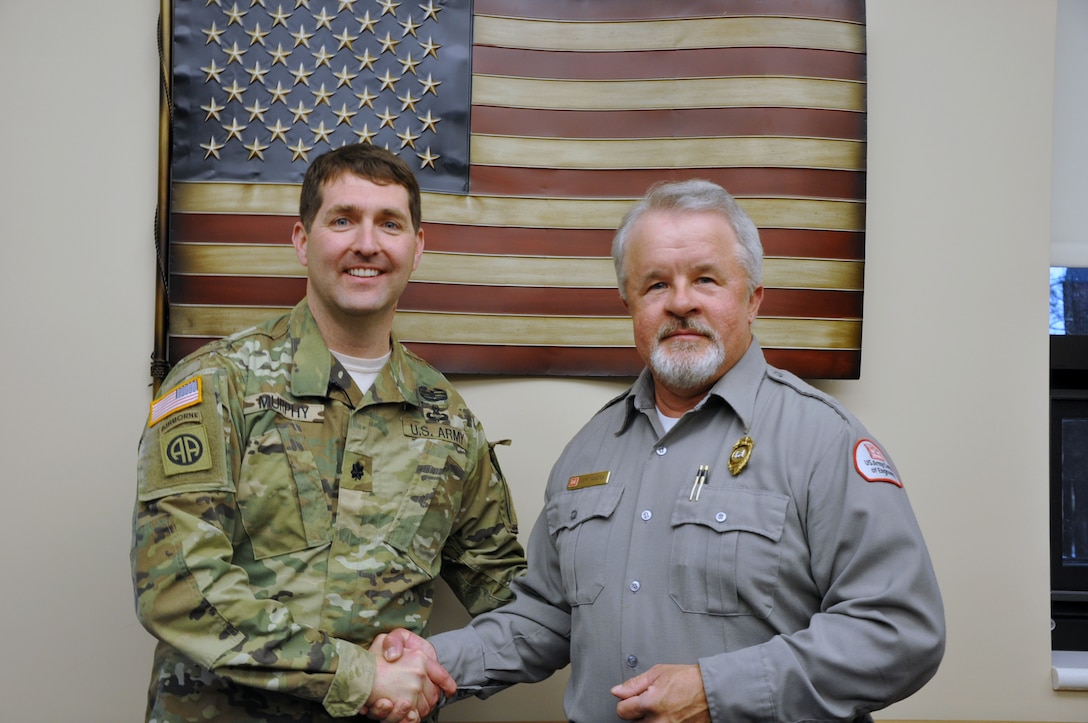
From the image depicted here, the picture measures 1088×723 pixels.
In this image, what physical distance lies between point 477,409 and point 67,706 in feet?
4.24

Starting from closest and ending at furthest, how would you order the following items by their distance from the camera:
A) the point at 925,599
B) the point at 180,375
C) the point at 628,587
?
the point at 925,599
the point at 628,587
the point at 180,375

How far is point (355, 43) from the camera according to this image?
248cm

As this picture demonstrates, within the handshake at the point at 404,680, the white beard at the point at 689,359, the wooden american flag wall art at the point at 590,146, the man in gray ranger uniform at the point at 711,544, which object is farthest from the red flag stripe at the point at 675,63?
the handshake at the point at 404,680

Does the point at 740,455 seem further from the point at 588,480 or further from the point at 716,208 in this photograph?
the point at 716,208

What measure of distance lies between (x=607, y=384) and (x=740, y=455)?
864mm

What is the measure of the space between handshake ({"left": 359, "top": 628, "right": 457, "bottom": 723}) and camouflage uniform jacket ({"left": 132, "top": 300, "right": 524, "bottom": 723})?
0.03m

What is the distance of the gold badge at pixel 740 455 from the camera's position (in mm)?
1725

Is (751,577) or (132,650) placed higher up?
(751,577)

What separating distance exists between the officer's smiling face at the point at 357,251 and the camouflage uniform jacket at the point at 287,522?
3.9 inches

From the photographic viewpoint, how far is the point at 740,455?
1.74m

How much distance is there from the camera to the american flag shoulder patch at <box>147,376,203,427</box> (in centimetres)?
190

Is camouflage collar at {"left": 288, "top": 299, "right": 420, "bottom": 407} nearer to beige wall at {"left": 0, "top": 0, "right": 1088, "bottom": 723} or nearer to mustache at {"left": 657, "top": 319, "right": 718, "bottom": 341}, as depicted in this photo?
beige wall at {"left": 0, "top": 0, "right": 1088, "bottom": 723}

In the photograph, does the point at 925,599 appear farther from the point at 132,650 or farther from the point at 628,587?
the point at 132,650

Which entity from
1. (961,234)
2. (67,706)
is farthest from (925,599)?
(67,706)
